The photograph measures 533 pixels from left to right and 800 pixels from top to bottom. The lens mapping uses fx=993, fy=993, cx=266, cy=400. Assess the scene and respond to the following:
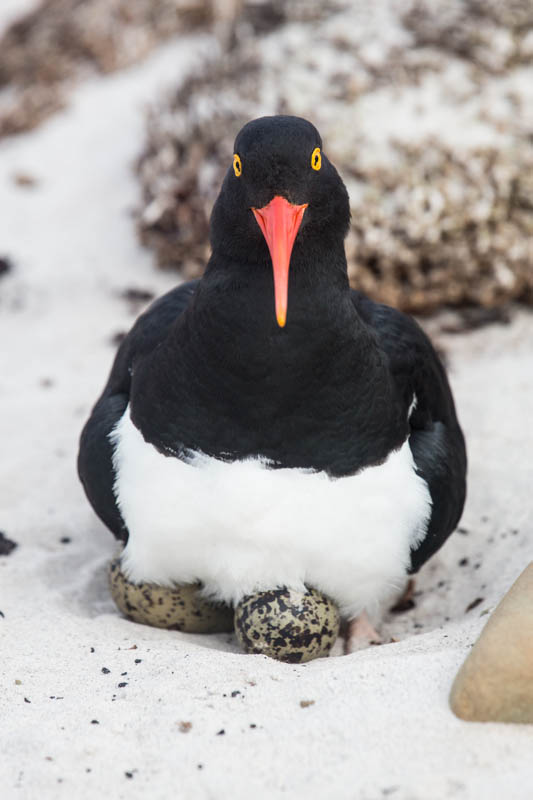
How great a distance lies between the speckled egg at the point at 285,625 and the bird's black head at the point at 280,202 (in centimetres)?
117

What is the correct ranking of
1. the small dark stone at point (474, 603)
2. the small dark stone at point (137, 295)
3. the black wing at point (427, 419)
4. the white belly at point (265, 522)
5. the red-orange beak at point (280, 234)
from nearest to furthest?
the red-orange beak at point (280, 234), the white belly at point (265, 522), the black wing at point (427, 419), the small dark stone at point (474, 603), the small dark stone at point (137, 295)

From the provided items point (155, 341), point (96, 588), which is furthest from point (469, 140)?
point (96, 588)

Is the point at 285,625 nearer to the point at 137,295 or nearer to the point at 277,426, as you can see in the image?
the point at 277,426

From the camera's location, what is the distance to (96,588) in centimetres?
430

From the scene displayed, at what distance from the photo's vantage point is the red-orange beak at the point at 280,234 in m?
3.05

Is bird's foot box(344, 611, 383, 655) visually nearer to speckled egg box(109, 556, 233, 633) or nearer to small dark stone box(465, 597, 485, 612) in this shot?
Answer: small dark stone box(465, 597, 485, 612)

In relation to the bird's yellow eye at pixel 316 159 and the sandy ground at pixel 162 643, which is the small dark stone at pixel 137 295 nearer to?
the sandy ground at pixel 162 643

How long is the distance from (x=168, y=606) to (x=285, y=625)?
547mm

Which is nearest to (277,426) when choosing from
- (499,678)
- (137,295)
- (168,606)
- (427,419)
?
(427,419)

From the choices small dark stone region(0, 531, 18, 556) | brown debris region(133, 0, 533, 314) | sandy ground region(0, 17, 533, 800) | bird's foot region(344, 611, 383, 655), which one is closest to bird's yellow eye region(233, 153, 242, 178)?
sandy ground region(0, 17, 533, 800)

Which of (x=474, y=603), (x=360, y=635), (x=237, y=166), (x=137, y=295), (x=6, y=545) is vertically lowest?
(x=137, y=295)

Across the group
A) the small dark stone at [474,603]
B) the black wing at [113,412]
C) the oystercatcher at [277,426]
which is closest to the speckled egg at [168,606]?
the oystercatcher at [277,426]

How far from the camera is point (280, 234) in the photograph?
3119mm

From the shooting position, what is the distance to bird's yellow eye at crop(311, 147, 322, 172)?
10.5ft
